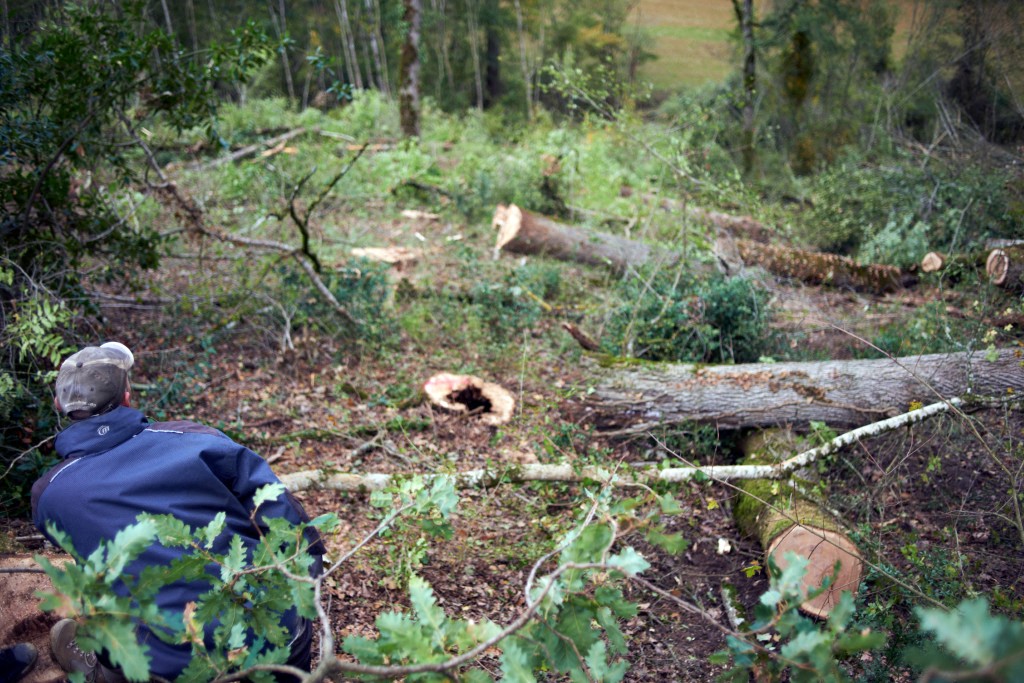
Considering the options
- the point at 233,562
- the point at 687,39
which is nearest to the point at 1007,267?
the point at 233,562

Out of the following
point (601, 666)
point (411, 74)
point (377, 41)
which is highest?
point (377, 41)

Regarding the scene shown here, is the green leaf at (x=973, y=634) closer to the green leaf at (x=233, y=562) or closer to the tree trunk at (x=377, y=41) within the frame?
the green leaf at (x=233, y=562)

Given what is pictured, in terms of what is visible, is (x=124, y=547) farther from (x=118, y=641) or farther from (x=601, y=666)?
(x=601, y=666)

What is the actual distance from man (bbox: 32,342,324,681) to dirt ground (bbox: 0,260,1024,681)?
0.82m

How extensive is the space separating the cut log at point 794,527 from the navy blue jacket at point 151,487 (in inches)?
86.2

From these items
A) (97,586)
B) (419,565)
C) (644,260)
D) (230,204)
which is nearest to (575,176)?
(644,260)

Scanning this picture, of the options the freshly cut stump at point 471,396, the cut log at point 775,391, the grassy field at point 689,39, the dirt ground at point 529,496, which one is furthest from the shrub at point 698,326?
the grassy field at point 689,39

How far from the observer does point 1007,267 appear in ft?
16.1

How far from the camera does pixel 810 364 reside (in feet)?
15.7

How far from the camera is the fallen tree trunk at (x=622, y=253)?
7.85 meters

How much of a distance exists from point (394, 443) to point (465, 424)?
0.60 metres

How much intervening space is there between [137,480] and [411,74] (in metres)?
11.1

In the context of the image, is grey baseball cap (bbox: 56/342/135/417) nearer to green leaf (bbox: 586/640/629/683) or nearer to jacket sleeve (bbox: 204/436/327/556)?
jacket sleeve (bbox: 204/436/327/556)

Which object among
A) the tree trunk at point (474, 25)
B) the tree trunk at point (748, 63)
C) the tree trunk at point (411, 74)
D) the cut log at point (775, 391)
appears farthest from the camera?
the tree trunk at point (474, 25)
